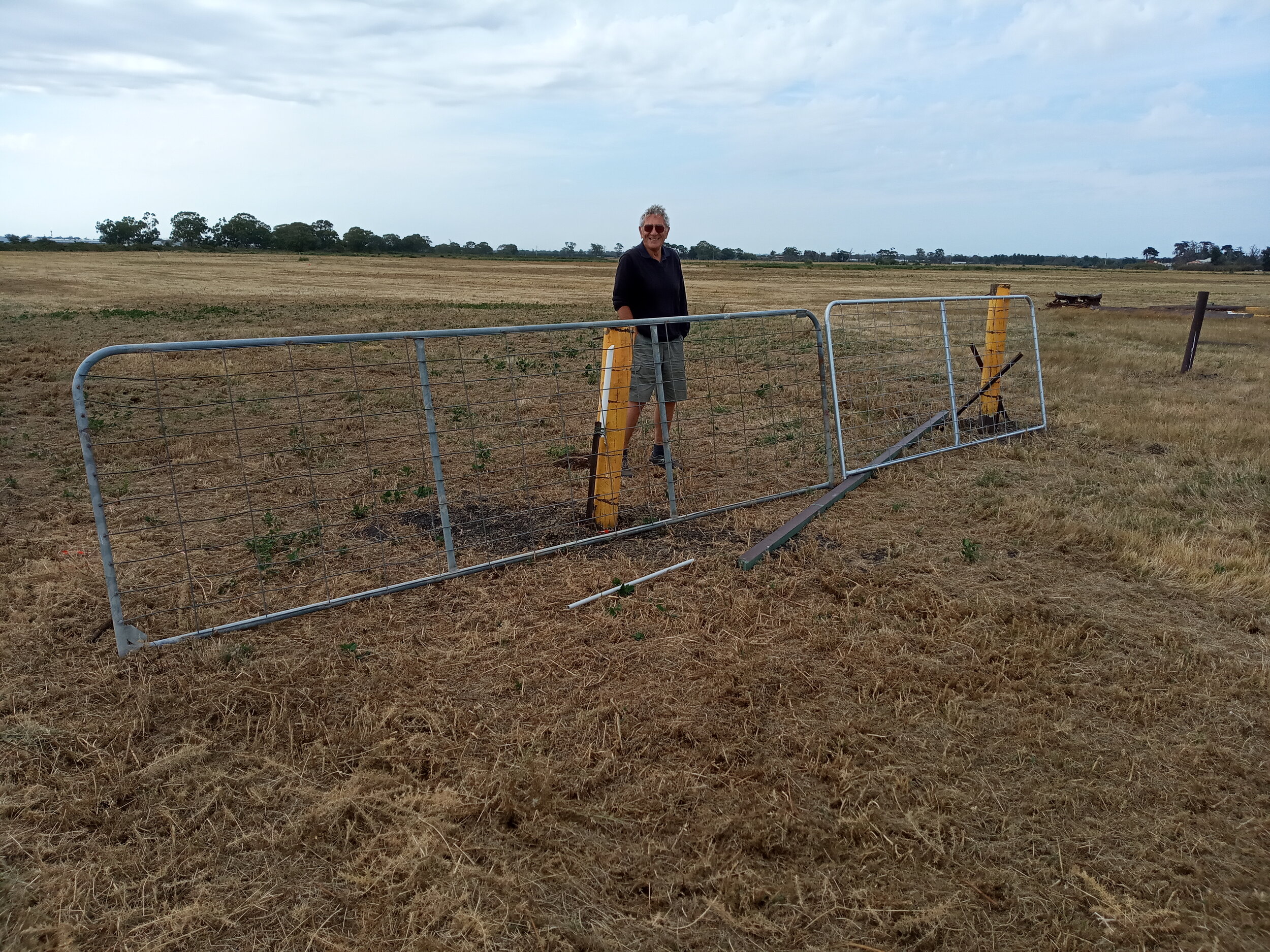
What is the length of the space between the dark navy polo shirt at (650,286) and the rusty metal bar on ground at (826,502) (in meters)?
1.61

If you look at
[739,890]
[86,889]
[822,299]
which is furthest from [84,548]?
[822,299]

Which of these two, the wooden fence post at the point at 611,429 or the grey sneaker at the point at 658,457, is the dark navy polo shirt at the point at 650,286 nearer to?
the wooden fence post at the point at 611,429

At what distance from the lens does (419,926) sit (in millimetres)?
2320

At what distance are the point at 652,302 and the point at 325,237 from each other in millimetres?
83290

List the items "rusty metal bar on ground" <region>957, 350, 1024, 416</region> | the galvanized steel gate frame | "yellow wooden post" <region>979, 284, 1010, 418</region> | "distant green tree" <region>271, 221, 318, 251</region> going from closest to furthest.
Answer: the galvanized steel gate frame
"rusty metal bar on ground" <region>957, 350, 1024, 416</region>
"yellow wooden post" <region>979, 284, 1010, 418</region>
"distant green tree" <region>271, 221, 318, 251</region>

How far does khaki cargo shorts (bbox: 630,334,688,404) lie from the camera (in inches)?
231

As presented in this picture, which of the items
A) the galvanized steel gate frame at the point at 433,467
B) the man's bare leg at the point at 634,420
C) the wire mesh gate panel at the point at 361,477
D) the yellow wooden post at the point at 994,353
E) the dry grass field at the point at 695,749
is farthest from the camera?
the yellow wooden post at the point at 994,353

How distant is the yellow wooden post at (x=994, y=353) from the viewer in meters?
8.09

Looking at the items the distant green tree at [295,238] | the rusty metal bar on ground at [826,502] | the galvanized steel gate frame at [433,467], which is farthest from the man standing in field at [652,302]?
the distant green tree at [295,238]

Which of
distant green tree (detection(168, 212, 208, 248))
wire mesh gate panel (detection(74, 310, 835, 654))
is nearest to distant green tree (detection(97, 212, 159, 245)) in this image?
distant green tree (detection(168, 212, 208, 248))

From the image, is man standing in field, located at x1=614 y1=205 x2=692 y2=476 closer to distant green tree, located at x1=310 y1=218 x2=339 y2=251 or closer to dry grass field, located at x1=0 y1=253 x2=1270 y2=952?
dry grass field, located at x1=0 y1=253 x2=1270 y2=952

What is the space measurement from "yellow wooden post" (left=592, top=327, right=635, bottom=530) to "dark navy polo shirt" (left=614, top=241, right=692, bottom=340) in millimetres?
715

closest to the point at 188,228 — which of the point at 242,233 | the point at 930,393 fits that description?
the point at 242,233

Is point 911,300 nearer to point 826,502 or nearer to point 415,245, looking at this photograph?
point 826,502
